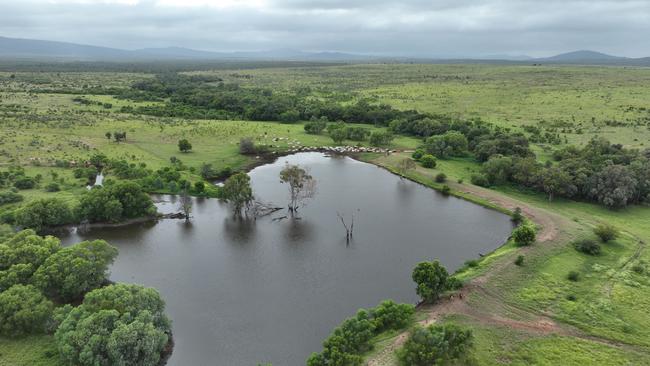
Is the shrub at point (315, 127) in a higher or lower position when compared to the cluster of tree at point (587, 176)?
higher

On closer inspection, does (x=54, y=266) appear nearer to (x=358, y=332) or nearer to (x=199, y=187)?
(x=358, y=332)

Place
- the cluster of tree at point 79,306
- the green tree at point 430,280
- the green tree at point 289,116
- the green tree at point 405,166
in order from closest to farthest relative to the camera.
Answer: the cluster of tree at point 79,306
the green tree at point 430,280
the green tree at point 405,166
the green tree at point 289,116

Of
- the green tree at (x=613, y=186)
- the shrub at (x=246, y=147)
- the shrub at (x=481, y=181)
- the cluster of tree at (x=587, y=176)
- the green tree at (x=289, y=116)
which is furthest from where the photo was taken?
the green tree at (x=289, y=116)

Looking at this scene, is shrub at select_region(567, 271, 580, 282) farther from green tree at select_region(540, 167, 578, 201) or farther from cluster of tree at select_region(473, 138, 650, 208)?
green tree at select_region(540, 167, 578, 201)

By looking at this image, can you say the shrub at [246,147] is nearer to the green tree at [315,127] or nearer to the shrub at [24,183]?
the green tree at [315,127]

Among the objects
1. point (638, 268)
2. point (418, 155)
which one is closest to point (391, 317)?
point (638, 268)

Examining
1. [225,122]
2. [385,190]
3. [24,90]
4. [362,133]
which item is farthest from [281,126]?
[24,90]

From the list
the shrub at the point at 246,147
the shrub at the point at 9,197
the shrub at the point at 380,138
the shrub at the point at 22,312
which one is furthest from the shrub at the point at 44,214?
the shrub at the point at 380,138
